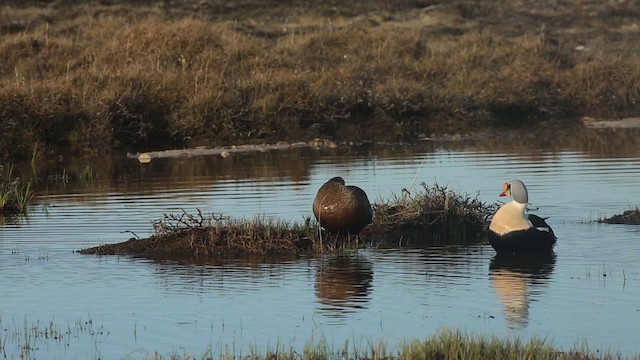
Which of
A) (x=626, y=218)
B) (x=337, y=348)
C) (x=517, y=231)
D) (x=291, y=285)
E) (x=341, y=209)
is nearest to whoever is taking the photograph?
(x=337, y=348)

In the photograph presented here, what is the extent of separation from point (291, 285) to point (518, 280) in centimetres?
206

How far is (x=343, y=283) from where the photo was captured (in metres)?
12.2

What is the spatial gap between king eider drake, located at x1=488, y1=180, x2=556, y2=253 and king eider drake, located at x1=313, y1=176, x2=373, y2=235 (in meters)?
1.38

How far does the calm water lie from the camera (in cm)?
1005

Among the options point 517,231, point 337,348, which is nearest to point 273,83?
point 517,231

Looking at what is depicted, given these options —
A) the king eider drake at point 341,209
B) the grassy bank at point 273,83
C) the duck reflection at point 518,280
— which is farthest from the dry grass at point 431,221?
the grassy bank at point 273,83

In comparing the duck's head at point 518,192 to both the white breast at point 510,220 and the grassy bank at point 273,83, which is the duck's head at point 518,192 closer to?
the white breast at point 510,220

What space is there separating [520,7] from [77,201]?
4015cm

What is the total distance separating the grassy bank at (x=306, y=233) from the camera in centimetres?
1391

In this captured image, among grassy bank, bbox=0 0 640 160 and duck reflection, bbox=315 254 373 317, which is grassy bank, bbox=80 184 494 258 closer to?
duck reflection, bbox=315 254 373 317

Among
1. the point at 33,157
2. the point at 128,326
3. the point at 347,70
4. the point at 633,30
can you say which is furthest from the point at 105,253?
the point at 633,30

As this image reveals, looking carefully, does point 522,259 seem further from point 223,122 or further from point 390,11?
point 390,11

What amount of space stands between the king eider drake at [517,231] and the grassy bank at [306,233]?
3.86 feet

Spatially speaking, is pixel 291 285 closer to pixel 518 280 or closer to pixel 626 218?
pixel 518 280
